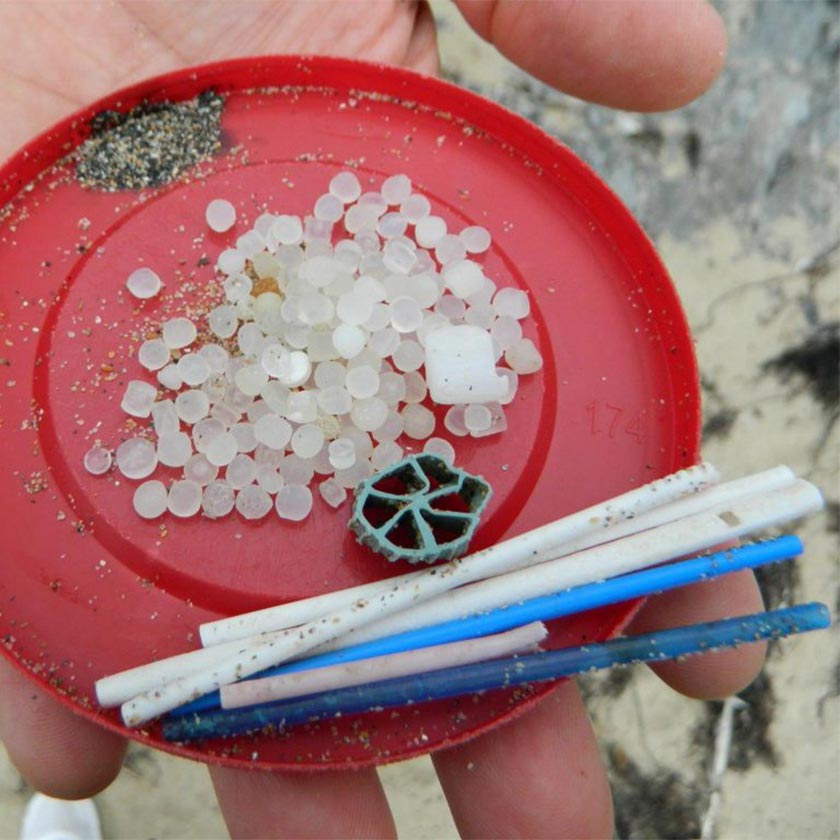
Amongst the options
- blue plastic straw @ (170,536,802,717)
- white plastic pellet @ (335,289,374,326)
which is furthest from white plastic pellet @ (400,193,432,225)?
blue plastic straw @ (170,536,802,717)

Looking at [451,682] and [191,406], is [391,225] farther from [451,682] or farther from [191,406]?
[451,682]

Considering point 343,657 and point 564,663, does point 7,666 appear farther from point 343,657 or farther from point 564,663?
point 564,663

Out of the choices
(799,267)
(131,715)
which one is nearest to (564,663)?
(131,715)

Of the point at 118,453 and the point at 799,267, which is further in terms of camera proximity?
the point at 799,267

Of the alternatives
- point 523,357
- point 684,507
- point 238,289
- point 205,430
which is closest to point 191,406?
point 205,430

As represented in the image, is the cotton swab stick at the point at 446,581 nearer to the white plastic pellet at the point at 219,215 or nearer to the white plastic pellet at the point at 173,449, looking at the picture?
the white plastic pellet at the point at 173,449

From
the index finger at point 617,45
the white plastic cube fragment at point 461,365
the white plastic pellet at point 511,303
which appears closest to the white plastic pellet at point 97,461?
the white plastic cube fragment at point 461,365
